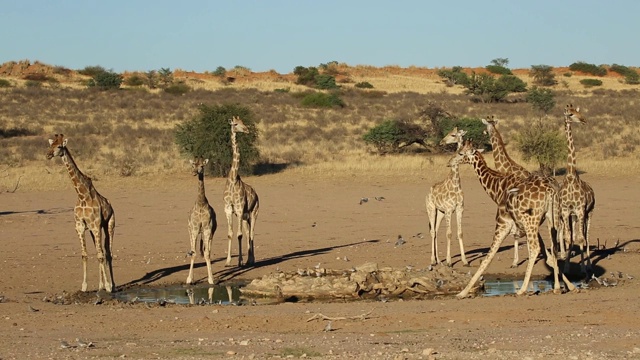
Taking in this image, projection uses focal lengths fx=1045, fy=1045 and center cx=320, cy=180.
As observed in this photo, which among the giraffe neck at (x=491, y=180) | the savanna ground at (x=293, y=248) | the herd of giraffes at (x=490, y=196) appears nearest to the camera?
the savanna ground at (x=293, y=248)

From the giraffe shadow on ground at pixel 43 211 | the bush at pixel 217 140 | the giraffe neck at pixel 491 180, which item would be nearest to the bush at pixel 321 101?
the bush at pixel 217 140

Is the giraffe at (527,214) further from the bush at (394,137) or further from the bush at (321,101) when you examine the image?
the bush at (321,101)

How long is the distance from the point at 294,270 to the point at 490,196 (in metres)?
3.51

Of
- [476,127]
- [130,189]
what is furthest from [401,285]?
[476,127]

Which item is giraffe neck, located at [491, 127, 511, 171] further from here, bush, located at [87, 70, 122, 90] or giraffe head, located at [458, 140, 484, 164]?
bush, located at [87, 70, 122, 90]

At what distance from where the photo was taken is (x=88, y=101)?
57406 mm

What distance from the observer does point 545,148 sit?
98.4 feet

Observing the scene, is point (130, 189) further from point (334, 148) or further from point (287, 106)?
point (287, 106)

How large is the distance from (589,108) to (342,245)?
1411 inches

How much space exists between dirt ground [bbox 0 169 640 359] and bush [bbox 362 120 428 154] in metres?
6.40

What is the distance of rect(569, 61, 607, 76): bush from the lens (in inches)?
3983

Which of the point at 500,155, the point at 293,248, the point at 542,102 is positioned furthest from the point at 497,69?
the point at 500,155

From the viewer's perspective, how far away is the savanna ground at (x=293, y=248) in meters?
10.2

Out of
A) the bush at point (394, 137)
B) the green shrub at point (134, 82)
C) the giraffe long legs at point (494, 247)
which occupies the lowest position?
the giraffe long legs at point (494, 247)
